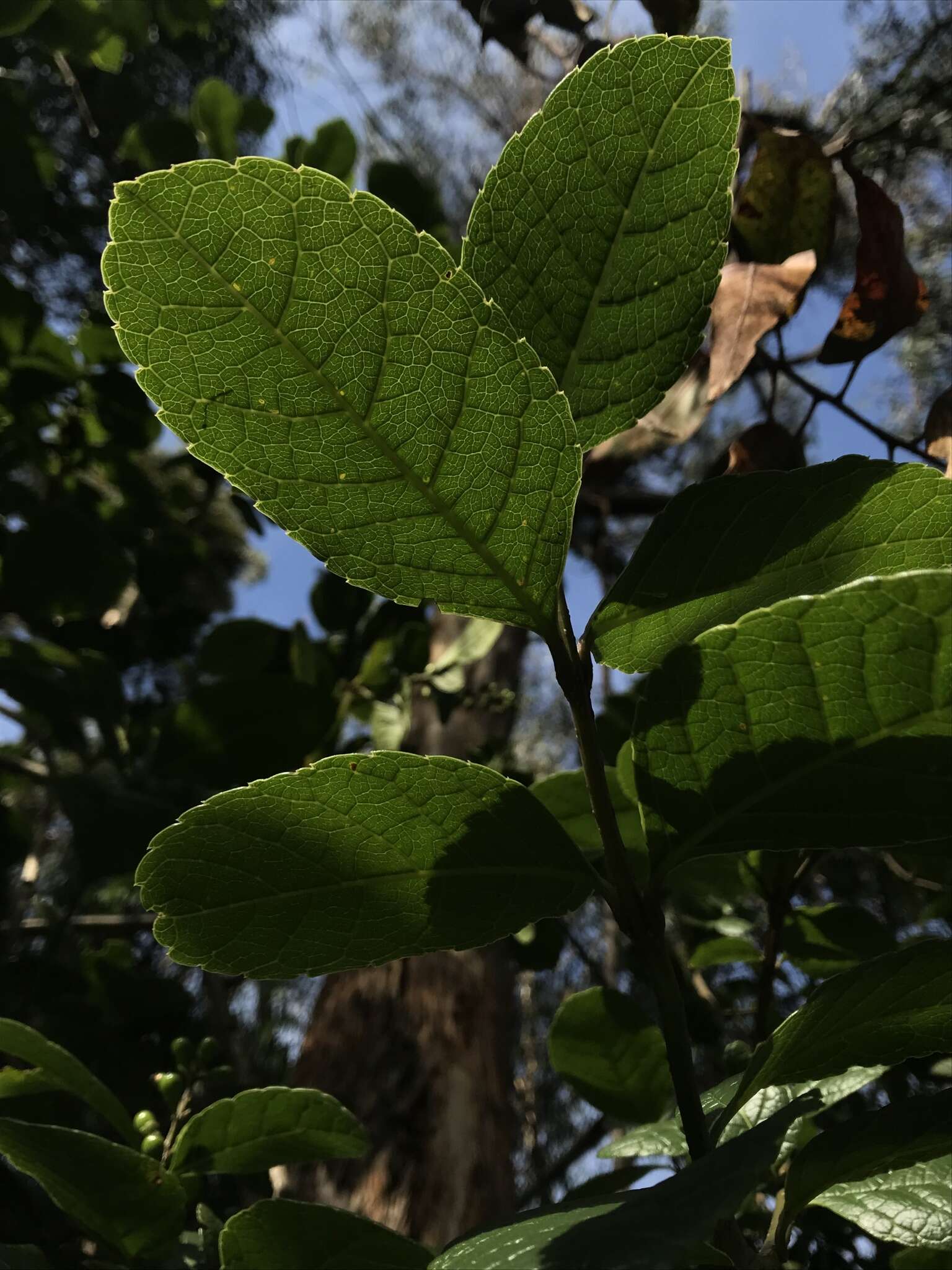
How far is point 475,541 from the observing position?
16.7 inches

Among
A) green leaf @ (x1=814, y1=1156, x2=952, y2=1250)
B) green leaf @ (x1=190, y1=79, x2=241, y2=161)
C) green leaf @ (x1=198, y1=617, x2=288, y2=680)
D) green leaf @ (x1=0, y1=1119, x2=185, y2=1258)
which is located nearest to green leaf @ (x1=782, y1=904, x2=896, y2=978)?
green leaf @ (x1=814, y1=1156, x2=952, y2=1250)

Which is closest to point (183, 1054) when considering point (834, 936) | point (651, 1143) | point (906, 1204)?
point (651, 1143)

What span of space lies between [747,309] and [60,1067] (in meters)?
0.85

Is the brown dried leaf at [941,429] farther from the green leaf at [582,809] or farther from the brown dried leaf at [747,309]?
the green leaf at [582,809]

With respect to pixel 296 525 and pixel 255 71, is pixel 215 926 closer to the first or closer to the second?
pixel 296 525

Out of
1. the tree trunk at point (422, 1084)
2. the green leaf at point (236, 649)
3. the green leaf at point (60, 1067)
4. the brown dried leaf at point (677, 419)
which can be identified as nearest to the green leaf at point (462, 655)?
the tree trunk at point (422, 1084)

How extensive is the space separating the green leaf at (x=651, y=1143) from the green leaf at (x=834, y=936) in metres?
0.25

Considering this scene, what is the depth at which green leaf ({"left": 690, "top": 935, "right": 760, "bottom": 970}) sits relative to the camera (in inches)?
43.3

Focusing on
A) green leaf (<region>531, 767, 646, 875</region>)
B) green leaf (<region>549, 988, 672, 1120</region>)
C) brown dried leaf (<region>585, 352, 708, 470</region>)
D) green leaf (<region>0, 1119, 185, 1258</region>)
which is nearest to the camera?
Result: green leaf (<region>0, 1119, 185, 1258</region>)

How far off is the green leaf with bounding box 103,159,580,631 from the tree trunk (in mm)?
1345

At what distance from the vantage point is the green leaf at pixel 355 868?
0.42 meters

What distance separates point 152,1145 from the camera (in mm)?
905

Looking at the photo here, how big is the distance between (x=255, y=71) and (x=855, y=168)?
490cm

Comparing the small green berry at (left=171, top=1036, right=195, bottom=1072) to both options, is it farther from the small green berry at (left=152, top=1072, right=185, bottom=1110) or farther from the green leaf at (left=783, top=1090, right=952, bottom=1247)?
the green leaf at (left=783, top=1090, right=952, bottom=1247)
